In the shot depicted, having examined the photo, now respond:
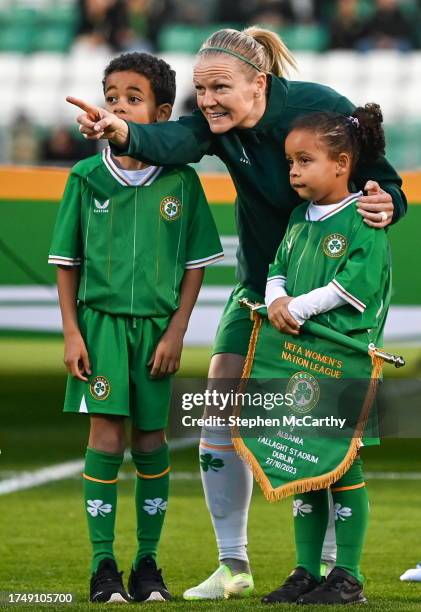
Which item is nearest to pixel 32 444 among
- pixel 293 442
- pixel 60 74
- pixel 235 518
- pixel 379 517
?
pixel 379 517

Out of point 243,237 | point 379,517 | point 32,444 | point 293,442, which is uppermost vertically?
point 243,237

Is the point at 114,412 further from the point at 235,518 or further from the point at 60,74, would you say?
the point at 60,74

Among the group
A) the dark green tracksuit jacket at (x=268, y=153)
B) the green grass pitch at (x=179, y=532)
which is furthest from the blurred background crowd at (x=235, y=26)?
the dark green tracksuit jacket at (x=268, y=153)

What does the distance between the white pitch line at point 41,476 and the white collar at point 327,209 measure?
2994mm

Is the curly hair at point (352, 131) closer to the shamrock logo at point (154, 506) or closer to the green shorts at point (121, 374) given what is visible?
the green shorts at point (121, 374)

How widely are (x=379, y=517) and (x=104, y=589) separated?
2304 mm

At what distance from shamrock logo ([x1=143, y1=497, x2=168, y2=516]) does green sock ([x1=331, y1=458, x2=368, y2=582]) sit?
525mm

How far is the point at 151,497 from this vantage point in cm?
394

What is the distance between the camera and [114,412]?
3.80 m

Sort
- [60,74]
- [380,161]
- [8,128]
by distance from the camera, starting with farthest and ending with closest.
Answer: [60,74], [8,128], [380,161]

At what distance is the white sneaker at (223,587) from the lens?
13.0ft

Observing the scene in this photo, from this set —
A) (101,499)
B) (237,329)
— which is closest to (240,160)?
(237,329)

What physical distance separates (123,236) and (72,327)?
11.5 inches

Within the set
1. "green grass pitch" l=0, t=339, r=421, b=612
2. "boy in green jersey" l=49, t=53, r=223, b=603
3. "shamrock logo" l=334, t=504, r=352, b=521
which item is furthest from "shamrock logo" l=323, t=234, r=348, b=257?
"green grass pitch" l=0, t=339, r=421, b=612
